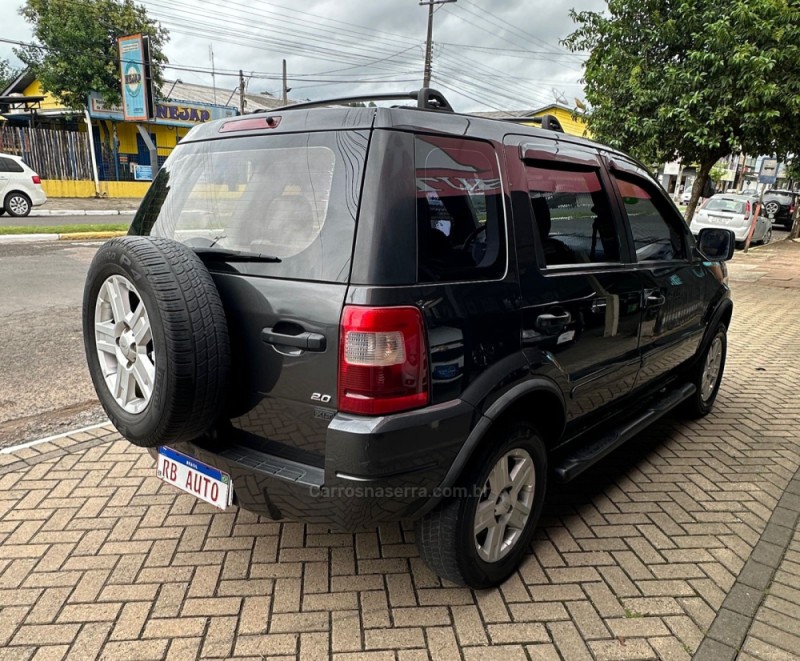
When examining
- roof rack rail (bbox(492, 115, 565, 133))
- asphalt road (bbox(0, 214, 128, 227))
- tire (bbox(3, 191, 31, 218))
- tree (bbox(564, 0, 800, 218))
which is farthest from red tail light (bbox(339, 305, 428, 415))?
tire (bbox(3, 191, 31, 218))

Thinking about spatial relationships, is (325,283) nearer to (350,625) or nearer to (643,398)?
(350,625)

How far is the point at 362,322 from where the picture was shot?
6.16 feet

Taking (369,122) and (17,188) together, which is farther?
(17,188)

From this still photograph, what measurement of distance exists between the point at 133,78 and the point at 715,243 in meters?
22.0

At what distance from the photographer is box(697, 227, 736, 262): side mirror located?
163 inches

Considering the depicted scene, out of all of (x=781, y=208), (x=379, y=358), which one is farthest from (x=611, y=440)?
(x=781, y=208)

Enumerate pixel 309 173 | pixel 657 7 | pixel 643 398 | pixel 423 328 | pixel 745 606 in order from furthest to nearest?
pixel 657 7 < pixel 643 398 < pixel 745 606 < pixel 309 173 < pixel 423 328

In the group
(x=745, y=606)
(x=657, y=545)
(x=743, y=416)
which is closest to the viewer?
(x=745, y=606)

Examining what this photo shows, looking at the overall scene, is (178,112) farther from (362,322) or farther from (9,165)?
(362,322)

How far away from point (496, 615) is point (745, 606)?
1087mm

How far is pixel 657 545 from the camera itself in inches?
113

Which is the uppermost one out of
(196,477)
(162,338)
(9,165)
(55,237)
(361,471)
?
(9,165)

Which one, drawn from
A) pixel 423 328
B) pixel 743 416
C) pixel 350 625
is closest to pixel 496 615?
pixel 350 625

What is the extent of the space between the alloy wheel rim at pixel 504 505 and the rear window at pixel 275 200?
111 centimetres
